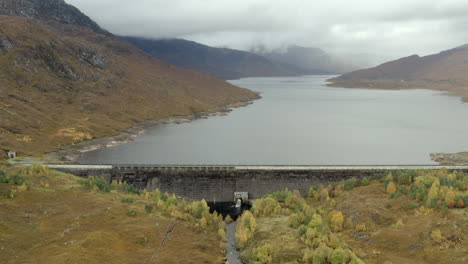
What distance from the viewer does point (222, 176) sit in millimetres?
60906

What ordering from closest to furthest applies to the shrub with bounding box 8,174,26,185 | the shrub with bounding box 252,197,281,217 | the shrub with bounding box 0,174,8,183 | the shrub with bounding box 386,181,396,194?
the shrub with bounding box 0,174,8,183, the shrub with bounding box 8,174,26,185, the shrub with bounding box 252,197,281,217, the shrub with bounding box 386,181,396,194

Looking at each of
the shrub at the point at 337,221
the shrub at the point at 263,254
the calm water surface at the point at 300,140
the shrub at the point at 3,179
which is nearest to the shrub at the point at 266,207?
the shrub at the point at 337,221

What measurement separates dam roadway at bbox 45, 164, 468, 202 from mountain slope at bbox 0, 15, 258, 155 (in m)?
32.3

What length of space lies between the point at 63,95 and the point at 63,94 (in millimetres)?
935

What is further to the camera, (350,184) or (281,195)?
(350,184)

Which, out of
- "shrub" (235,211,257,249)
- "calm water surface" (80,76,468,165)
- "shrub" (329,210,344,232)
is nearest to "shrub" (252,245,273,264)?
"shrub" (235,211,257,249)

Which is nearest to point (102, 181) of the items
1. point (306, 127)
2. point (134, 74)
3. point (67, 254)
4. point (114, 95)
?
point (67, 254)

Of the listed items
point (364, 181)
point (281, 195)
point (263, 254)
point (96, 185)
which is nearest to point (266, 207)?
point (281, 195)

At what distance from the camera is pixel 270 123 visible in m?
140

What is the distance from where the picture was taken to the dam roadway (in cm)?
6000

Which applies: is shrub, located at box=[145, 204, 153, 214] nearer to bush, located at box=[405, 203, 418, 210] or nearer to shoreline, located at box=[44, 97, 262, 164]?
bush, located at box=[405, 203, 418, 210]

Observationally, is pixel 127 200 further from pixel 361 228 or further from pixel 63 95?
pixel 63 95

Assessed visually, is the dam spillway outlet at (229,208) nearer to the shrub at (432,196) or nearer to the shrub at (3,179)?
the shrub at (432,196)

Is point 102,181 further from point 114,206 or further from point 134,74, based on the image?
point 134,74
